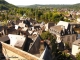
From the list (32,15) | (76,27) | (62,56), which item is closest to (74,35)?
(62,56)

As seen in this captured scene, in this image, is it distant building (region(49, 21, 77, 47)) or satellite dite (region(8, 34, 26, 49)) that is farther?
distant building (region(49, 21, 77, 47))

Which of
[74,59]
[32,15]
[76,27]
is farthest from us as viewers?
[32,15]

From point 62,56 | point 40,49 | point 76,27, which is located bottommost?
point 76,27

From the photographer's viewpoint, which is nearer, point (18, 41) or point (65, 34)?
point (18, 41)

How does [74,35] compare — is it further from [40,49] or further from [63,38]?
[40,49]

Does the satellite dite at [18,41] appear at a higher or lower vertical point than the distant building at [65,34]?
higher

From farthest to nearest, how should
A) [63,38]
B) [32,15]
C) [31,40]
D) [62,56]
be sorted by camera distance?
1. [32,15]
2. [63,38]
3. [62,56]
4. [31,40]

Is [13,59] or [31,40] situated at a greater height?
[31,40]

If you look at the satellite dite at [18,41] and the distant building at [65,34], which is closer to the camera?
the satellite dite at [18,41]

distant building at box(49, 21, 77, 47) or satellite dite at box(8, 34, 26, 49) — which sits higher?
satellite dite at box(8, 34, 26, 49)

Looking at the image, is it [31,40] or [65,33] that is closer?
[31,40]
